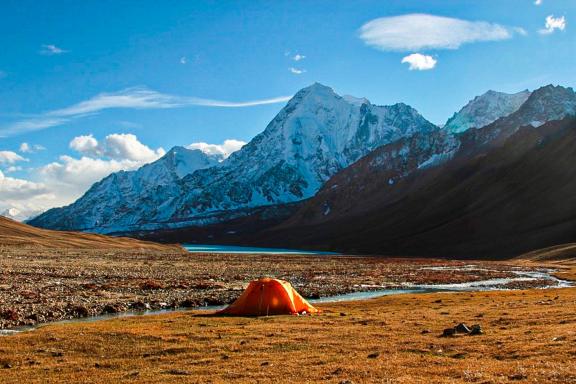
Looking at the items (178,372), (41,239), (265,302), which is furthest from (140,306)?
(41,239)

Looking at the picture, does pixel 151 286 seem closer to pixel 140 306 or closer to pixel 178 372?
pixel 140 306

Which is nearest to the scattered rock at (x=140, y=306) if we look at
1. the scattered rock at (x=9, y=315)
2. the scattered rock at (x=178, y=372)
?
the scattered rock at (x=9, y=315)

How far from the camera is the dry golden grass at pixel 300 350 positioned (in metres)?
19.9

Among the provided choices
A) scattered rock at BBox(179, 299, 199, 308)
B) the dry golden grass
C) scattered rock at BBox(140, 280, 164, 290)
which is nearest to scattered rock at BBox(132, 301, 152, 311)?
scattered rock at BBox(179, 299, 199, 308)

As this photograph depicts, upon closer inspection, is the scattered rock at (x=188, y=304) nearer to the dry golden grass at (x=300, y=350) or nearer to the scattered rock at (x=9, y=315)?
the dry golden grass at (x=300, y=350)

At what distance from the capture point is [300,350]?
992 inches

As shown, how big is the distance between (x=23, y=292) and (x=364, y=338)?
3277 cm

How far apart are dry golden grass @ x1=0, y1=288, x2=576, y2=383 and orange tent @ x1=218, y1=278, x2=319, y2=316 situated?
2.20 metres

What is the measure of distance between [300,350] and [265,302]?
14460 mm

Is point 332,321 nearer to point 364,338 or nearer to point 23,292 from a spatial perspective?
point 364,338

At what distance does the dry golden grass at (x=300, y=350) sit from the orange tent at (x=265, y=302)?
2.20 meters

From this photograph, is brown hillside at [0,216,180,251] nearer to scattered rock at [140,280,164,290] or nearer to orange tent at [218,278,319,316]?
scattered rock at [140,280,164,290]

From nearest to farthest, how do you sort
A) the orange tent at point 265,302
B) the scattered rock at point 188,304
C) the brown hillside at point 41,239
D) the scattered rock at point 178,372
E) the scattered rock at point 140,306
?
the scattered rock at point 178,372, the orange tent at point 265,302, the scattered rock at point 140,306, the scattered rock at point 188,304, the brown hillside at point 41,239

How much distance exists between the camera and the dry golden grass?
1988 cm
